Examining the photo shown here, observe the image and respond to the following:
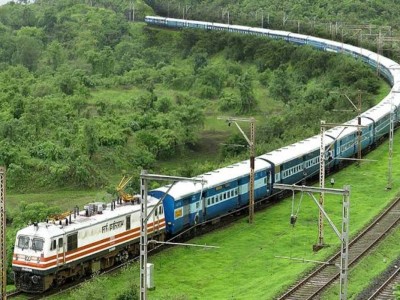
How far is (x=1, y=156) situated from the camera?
6066 cm

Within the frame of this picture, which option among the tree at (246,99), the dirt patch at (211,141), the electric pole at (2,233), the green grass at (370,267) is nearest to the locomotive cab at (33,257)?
the electric pole at (2,233)

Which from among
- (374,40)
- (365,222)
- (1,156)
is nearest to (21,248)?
(365,222)

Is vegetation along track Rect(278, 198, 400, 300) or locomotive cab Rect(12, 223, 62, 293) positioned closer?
vegetation along track Rect(278, 198, 400, 300)

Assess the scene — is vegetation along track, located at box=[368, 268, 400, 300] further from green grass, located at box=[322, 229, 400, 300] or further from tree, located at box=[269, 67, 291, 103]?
tree, located at box=[269, 67, 291, 103]

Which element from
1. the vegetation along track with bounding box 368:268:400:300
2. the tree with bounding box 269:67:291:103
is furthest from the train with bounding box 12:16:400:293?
the tree with bounding box 269:67:291:103

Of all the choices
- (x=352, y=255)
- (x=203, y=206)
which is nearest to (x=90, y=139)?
(x=203, y=206)

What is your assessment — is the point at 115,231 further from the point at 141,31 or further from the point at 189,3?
the point at 189,3

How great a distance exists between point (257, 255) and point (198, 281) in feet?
15.2

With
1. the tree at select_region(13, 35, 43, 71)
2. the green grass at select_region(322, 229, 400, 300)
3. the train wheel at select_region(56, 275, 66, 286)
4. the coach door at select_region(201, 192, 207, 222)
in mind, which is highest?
the tree at select_region(13, 35, 43, 71)

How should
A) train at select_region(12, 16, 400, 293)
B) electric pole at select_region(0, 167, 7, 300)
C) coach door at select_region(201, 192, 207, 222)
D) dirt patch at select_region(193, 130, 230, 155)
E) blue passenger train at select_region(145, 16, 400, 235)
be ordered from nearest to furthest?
electric pole at select_region(0, 167, 7, 300) → train at select_region(12, 16, 400, 293) → blue passenger train at select_region(145, 16, 400, 235) → coach door at select_region(201, 192, 207, 222) → dirt patch at select_region(193, 130, 230, 155)

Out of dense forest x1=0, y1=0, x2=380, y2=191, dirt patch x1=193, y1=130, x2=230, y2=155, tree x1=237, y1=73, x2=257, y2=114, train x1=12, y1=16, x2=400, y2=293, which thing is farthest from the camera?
tree x1=237, y1=73, x2=257, y2=114

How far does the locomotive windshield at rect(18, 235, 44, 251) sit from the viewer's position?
106 feet

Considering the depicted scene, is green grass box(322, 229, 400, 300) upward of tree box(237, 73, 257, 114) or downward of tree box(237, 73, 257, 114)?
downward

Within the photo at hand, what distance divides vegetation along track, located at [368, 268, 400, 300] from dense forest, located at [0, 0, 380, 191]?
80.6 feet
